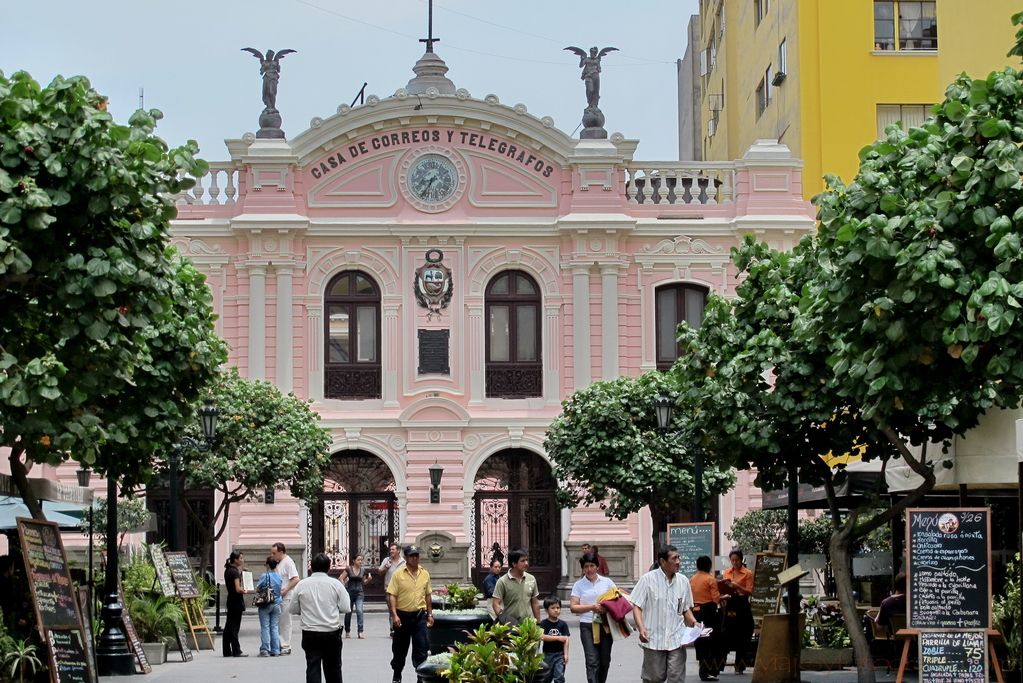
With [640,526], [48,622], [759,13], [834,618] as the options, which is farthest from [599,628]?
[759,13]

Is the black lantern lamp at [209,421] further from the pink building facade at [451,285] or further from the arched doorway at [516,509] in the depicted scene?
the arched doorway at [516,509]

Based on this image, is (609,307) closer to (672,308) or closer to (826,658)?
(672,308)

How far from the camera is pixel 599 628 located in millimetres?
18031

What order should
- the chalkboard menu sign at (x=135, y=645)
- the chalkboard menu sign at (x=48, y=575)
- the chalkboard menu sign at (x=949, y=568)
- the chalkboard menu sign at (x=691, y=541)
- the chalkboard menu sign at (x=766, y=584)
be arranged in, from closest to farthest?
the chalkboard menu sign at (x=48, y=575)
the chalkboard menu sign at (x=949, y=568)
the chalkboard menu sign at (x=135, y=645)
the chalkboard menu sign at (x=766, y=584)
the chalkboard menu sign at (x=691, y=541)

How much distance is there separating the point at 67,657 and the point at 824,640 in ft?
33.6

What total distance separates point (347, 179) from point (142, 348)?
25.1m

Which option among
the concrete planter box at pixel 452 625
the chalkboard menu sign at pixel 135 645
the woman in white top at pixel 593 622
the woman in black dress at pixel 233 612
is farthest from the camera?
the woman in black dress at pixel 233 612

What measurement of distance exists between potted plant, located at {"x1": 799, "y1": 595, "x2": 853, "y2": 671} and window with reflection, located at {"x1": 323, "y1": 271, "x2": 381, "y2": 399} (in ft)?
52.5

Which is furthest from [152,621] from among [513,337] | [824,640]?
[513,337]

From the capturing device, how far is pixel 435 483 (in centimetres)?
3812

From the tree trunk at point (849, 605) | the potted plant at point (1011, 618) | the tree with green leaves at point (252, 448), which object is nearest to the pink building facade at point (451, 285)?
the tree with green leaves at point (252, 448)

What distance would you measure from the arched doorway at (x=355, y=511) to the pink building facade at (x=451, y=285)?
0.04m

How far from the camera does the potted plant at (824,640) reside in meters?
21.4

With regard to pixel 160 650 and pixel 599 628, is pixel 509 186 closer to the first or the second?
pixel 160 650
